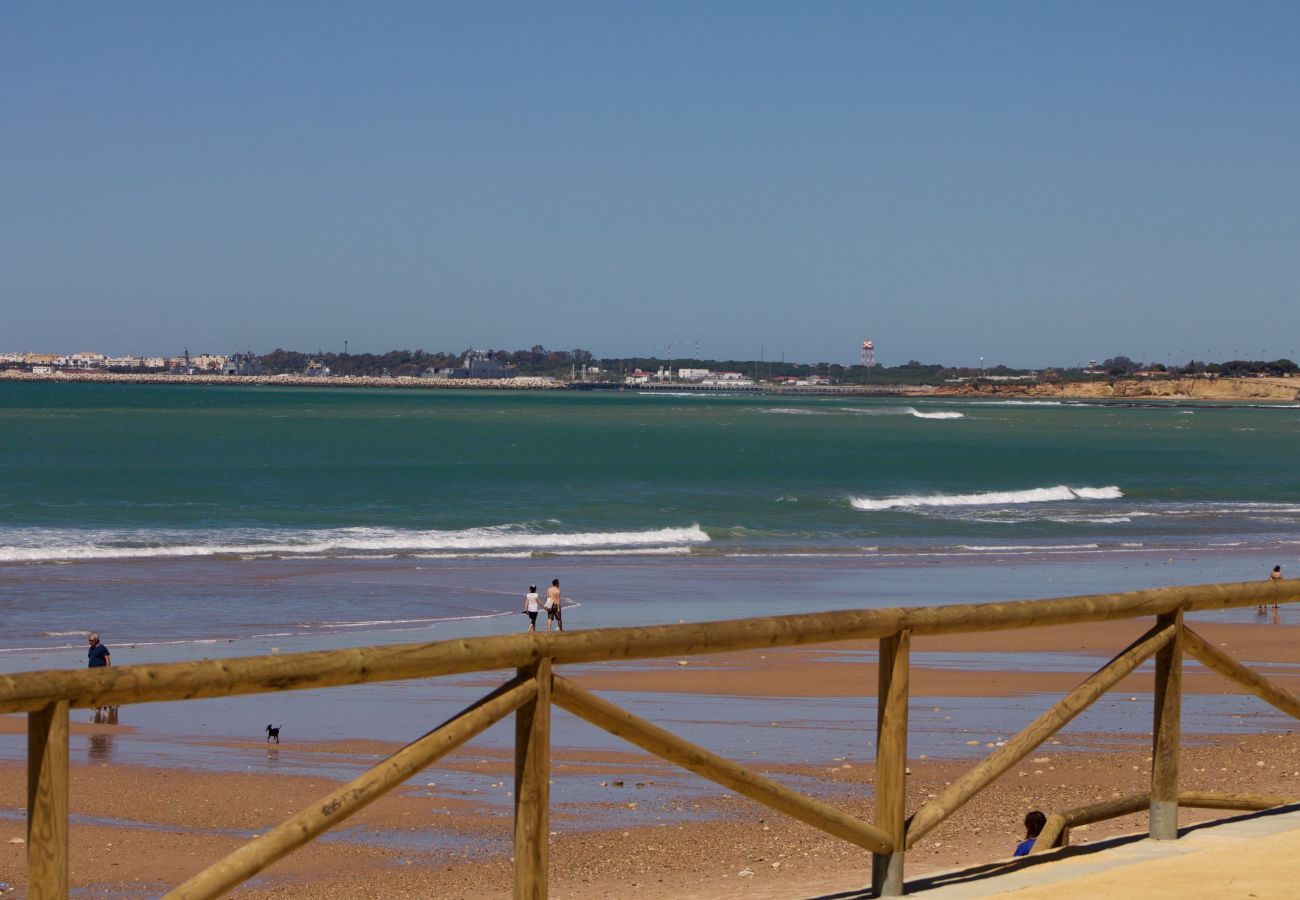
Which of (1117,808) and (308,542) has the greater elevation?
(1117,808)

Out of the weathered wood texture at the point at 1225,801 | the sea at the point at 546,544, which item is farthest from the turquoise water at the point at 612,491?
the weathered wood texture at the point at 1225,801

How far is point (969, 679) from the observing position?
1481 centimetres

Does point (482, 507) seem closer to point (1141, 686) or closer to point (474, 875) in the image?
point (1141, 686)

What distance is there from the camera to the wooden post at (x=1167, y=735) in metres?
6.04

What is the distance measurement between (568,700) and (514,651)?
0.25 metres

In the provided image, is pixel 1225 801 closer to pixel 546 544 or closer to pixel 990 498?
pixel 546 544

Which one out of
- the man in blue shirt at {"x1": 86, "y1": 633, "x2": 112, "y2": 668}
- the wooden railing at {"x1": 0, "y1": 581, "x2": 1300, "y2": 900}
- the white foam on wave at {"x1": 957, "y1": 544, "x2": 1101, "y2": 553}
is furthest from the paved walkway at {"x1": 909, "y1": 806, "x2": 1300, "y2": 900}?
the white foam on wave at {"x1": 957, "y1": 544, "x2": 1101, "y2": 553}

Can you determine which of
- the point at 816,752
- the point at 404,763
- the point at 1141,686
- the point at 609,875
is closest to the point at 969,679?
the point at 1141,686

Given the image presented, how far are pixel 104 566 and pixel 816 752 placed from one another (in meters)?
22.1

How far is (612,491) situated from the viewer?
54875 mm

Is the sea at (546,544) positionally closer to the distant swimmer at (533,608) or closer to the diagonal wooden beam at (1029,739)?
the distant swimmer at (533,608)

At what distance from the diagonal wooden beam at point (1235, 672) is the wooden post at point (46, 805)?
422 centimetres

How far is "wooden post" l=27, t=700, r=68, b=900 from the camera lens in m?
3.56

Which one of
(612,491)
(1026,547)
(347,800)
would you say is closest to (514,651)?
(347,800)
